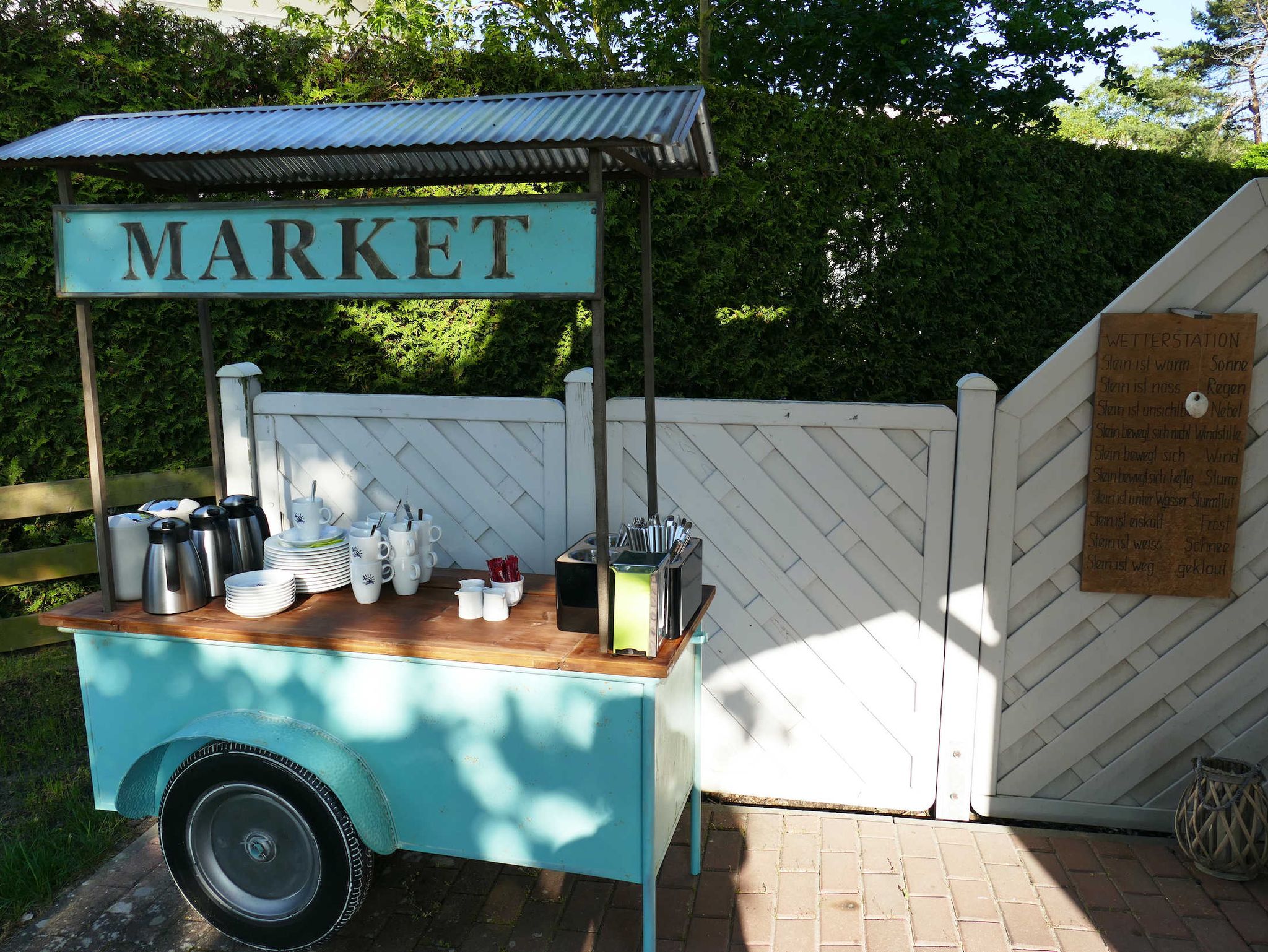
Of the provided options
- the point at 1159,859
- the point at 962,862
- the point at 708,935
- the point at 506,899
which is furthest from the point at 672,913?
the point at 1159,859

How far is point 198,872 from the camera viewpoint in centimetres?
276

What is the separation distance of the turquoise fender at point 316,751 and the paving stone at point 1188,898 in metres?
2.50

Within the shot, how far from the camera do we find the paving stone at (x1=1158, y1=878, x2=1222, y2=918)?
2.92m

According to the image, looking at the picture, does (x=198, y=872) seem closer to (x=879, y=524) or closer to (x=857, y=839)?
(x=857, y=839)

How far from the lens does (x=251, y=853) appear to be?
8.96ft

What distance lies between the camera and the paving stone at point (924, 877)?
3047 millimetres

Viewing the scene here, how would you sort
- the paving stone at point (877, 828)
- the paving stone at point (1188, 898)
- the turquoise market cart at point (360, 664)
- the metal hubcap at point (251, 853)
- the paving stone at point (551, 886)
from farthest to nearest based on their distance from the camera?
the paving stone at point (877, 828) < the paving stone at point (551, 886) < the paving stone at point (1188, 898) < the metal hubcap at point (251, 853) < the turquoise market cart at point (360, 664)

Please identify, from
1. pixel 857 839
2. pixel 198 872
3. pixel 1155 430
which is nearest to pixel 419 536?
pixel 198 872

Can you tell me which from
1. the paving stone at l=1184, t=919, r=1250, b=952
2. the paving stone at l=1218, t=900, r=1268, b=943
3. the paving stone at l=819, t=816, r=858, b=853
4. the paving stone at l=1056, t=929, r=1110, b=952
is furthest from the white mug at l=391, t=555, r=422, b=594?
the paving stone at l=1218, t=900, r=1268, b=943

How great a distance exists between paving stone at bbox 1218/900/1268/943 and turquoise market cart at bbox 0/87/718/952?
180cm

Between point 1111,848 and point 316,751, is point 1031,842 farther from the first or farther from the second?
point 316,751

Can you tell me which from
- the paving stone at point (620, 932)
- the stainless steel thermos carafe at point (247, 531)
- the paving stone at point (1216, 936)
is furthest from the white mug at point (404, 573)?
the paving stone at point (1216, 936)

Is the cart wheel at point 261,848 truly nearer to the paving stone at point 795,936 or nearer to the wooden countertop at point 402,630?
the wooden countertop at point 402,630

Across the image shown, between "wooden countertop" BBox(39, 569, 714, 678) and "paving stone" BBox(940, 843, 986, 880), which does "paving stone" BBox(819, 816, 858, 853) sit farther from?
"wooden countertop" BBox(39, 569, 714, 678)
